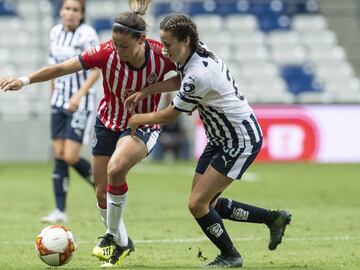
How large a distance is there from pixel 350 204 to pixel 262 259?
5246 mm

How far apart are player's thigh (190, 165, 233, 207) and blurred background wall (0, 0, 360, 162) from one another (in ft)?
43.8

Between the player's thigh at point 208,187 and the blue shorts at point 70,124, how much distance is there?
13.5 ft

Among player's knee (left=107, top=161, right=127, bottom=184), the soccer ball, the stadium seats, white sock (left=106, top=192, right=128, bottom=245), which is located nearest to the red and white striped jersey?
player's knee (left=107, top=161, right=127, bottom=184)

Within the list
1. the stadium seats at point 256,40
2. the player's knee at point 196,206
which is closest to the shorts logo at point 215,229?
the player's knee at point 196,206

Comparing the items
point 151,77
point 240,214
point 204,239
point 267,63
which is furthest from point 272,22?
point 151,77

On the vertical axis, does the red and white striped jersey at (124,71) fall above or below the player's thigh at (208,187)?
above

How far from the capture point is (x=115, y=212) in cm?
744

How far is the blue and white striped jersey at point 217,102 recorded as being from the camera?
6.83 m

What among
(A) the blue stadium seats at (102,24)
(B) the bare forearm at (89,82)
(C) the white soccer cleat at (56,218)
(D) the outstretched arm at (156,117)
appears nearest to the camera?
(D) the outstretched arm at (156,117)

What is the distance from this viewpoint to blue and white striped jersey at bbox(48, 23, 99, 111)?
36.2 ft

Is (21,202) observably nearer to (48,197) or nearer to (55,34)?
(48,197)

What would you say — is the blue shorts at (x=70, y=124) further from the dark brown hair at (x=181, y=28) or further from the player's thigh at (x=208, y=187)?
the dark brown hair at (x=181, y=28)

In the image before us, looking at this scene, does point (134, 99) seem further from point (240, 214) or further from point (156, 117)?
point (240, 214)

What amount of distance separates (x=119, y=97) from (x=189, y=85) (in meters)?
0.91
